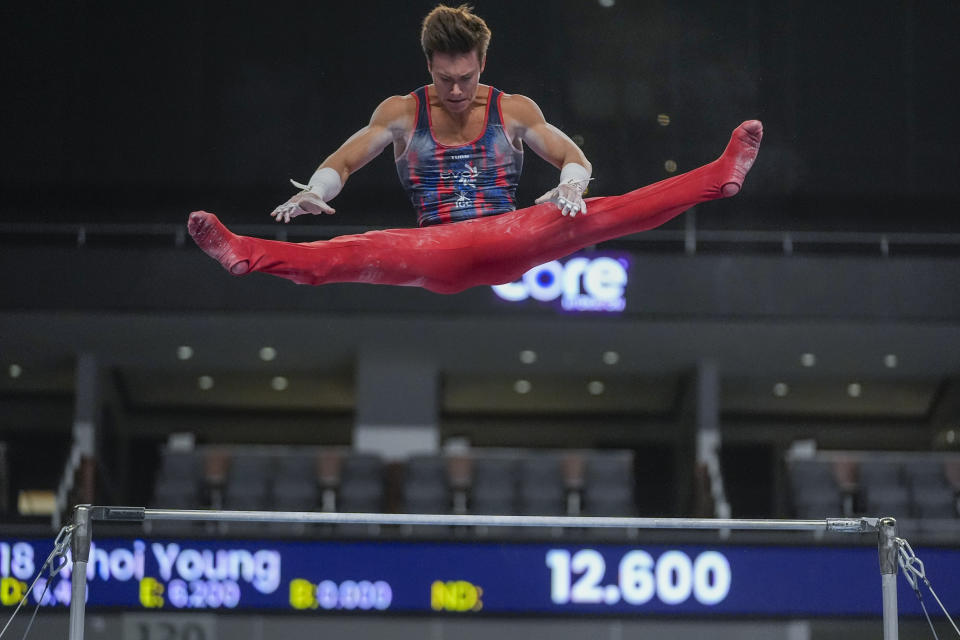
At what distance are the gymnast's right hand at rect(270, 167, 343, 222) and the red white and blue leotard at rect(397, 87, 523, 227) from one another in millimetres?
322

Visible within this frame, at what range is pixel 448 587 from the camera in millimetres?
9758

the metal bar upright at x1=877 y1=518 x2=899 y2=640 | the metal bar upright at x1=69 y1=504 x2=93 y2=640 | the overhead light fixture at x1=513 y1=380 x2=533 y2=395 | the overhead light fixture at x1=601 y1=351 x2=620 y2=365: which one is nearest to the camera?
the metal bar upright at x1=69 y1=504 x2=93 y2=640

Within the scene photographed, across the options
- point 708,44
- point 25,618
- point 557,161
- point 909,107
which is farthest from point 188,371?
point 557,161

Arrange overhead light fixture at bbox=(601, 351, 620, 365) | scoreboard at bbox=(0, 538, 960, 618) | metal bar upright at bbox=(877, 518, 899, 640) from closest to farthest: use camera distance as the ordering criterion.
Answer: metal bar upright at bbox=(877, 518, 899, 640) < scoreboard at bbox=(0, 538, 960, 618) < overhead light fixture at bbox=(601, 351, 620, 365)

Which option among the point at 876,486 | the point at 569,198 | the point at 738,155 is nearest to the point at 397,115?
the point at 569,198

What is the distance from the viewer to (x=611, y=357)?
570 inches

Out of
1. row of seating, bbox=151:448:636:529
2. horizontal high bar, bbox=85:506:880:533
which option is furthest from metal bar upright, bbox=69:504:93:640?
row of seating, bbox=151:448:636:529

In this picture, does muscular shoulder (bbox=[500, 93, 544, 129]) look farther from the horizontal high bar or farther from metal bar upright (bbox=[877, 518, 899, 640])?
metal bar upright (bbox=[877, 518, 899, 640])

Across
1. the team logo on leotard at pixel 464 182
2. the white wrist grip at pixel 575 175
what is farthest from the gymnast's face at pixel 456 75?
the white wrist grip at pixel 575 175

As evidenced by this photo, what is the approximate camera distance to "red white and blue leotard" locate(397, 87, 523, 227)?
503 cm

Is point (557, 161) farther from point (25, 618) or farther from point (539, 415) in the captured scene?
point (539, 415)

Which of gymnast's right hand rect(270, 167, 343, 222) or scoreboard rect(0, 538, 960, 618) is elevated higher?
gymnast's right hand rect(270, 167, 343, 222)

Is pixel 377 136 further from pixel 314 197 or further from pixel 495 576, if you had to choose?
pixel 495 576

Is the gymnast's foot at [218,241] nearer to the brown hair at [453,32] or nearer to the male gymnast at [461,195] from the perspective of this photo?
the male gymnast at [461,195]
